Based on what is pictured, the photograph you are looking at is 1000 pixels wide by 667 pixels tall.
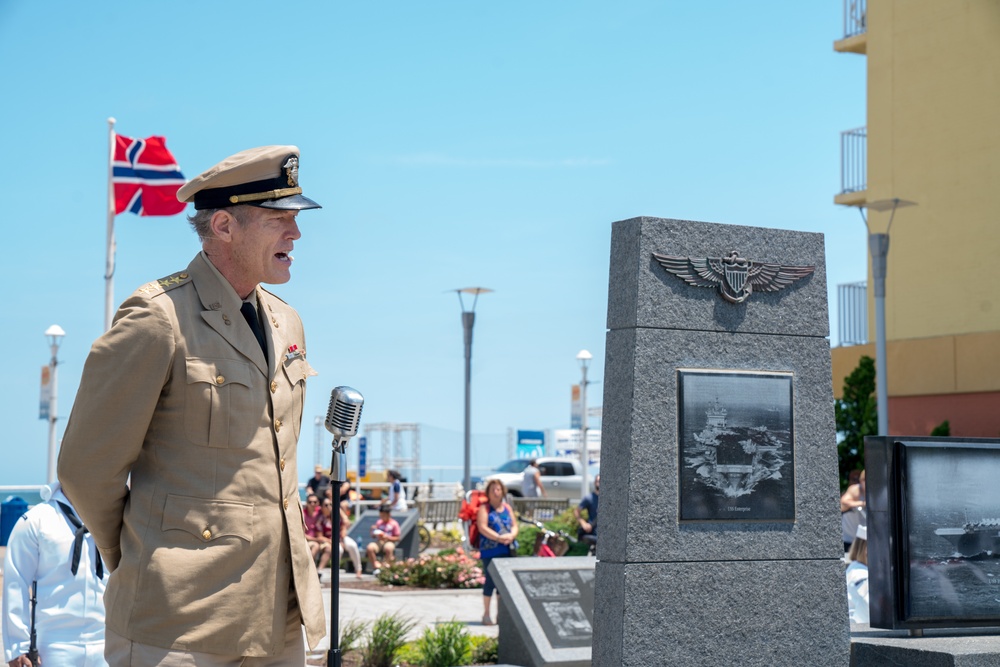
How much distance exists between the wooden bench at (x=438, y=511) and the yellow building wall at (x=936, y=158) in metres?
11.0

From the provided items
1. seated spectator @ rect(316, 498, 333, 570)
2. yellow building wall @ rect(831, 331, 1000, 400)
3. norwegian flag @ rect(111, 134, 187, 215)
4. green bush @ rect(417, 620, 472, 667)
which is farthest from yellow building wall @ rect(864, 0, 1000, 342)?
green bush @ rect(417, 620, 472, 667)

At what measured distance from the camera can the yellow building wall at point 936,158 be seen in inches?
1059

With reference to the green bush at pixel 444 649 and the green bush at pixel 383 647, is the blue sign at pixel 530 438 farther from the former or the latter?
the green bush at pixel 383 647

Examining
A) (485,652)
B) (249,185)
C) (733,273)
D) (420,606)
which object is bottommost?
(420,606)

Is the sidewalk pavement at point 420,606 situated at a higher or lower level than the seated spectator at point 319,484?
lower

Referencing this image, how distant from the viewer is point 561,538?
18219mm

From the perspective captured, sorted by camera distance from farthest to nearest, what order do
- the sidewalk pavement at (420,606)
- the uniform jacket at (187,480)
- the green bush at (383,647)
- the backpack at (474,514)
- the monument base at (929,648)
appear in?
the backpack at (474,514), the sidewalk pavement at (420,606), the green bush at (383,647), the monument base at (929,648), the uniform jacket at (187,480)

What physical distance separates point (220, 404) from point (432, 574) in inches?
620

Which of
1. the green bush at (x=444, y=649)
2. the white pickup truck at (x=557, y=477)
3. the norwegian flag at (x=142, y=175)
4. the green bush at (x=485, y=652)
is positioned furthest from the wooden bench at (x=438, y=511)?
the green bush at (x=444, y=649)

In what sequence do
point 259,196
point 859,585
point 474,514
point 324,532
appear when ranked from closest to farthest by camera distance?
point 259,196 → point 859,585 → point 474,514 → point 324,532

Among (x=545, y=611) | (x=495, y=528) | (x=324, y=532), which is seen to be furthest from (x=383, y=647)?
(x=324, y=532)

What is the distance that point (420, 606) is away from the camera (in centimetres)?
1650

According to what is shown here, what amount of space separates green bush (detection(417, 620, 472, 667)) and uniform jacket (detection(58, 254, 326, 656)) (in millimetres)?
7024

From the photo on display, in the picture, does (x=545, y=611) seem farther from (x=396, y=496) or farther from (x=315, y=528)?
(x=396, y=496)
